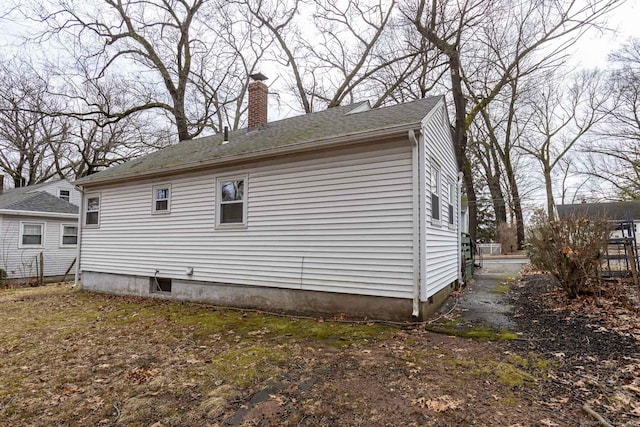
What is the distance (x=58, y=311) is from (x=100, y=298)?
Result: 169 cm

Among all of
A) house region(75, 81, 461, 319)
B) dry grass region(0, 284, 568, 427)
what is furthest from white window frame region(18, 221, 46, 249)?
dry grass region(0, 284, 568, 427)

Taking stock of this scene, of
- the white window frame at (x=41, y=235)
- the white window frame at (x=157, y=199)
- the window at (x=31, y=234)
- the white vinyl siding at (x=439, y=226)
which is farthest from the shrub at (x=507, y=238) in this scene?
the window at (x=31, y=234)

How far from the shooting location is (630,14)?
35.9ft

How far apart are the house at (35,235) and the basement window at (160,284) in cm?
1045

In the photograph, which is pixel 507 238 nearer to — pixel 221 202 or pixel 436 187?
pixel 436 187

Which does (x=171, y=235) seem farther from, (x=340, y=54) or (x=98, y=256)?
(x=340, y=54)

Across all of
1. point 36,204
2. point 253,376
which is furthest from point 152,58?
point 253,376

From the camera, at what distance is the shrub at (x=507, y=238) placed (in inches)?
1045

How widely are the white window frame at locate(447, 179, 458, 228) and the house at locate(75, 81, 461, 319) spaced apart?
5 centimetres

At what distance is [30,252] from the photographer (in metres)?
15.8

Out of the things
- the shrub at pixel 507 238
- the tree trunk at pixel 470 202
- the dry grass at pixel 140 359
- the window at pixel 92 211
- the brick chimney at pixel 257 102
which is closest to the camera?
the dry grass at pixel 140 359

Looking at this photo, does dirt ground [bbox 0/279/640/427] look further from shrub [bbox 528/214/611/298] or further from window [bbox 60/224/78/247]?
window [bbox 60/224/78/247]

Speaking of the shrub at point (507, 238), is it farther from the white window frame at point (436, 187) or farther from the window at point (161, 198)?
the window at point (161, 198)

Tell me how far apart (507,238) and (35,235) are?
2998 centimetres
